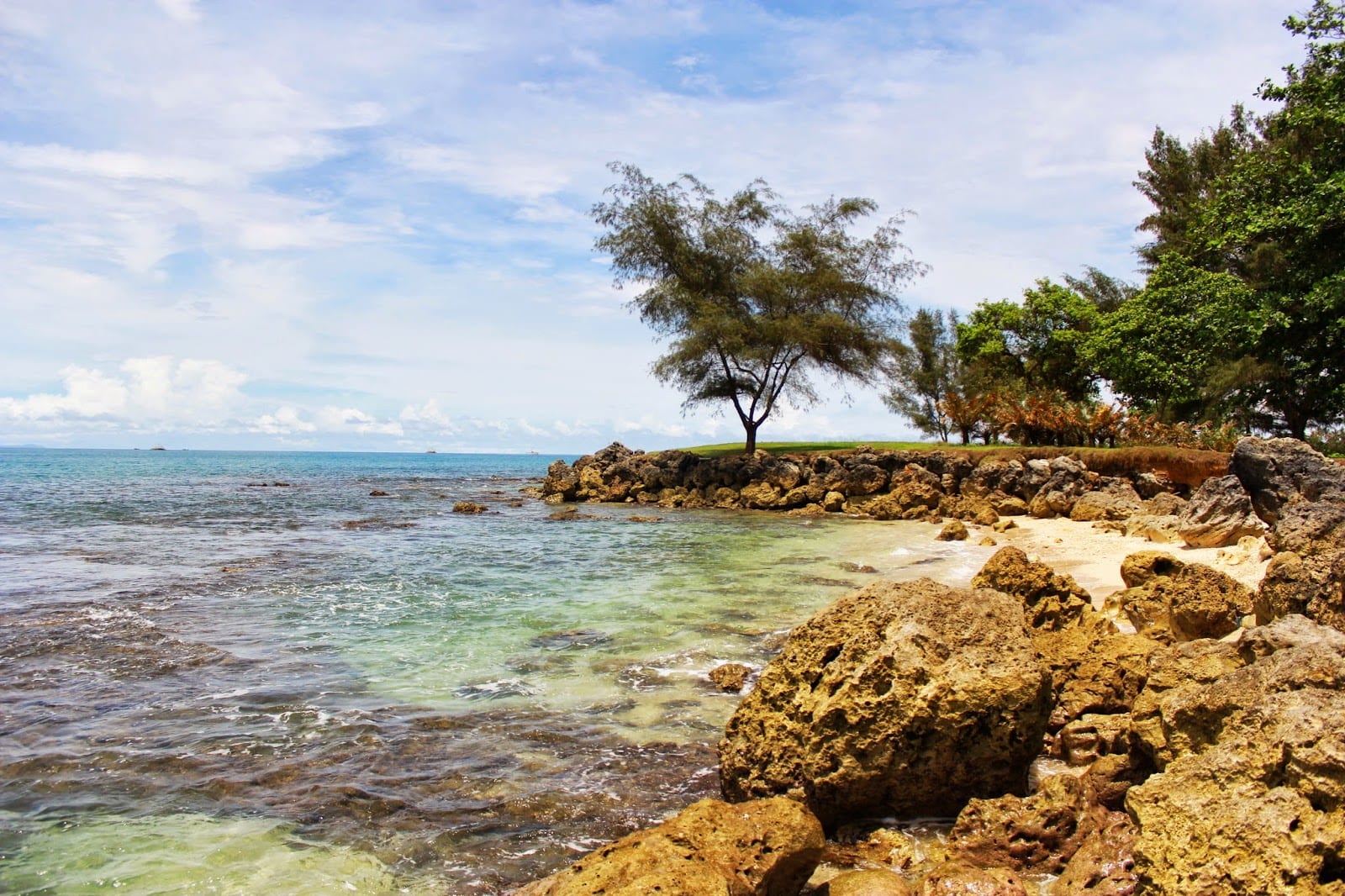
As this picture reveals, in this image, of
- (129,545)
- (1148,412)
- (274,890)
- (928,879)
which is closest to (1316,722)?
(928,879)

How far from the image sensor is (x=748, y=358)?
3709 centimetres

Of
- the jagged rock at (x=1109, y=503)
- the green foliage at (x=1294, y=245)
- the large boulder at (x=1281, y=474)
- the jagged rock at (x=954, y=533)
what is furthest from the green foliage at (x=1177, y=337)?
the jagged rock at (x=954, y=533)

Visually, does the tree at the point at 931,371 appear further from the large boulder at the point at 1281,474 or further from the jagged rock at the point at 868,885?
the jagged rock at the point at 868,885

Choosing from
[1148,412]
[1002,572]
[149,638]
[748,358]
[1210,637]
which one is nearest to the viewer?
[1210,637]

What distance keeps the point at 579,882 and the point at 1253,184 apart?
1256 inches

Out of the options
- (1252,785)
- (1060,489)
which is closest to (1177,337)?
(1060,489)

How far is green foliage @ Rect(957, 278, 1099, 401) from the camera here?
132ft

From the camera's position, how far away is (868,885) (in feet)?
14.0

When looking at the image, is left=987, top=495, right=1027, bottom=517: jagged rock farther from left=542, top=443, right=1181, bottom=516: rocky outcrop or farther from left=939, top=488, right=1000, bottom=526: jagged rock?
left=939, top=488, right=1000, bottom=526: jagged rock

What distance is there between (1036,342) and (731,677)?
1538 inches

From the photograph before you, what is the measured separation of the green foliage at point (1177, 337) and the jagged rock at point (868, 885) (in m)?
27.5

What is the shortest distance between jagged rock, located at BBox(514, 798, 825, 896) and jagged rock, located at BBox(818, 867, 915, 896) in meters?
0.15

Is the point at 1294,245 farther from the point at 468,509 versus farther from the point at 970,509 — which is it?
the point at 468,509

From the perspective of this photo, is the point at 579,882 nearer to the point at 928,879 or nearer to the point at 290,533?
the point at 928,879
